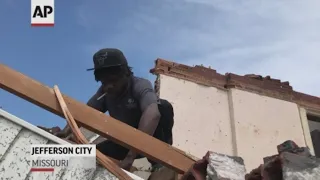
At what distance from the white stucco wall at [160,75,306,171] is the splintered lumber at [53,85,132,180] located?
5488 mm

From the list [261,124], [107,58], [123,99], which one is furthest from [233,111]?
[107,58]

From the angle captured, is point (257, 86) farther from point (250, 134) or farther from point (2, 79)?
point (2, 79)

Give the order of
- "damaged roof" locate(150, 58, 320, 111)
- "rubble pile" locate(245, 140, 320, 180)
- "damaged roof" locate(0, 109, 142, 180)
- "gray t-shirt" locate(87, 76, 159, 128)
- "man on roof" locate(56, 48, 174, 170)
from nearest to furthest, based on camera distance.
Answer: "rubble pile" locate(245, 140, 320, 180)
"damaged roof" locate(0, 109, 142, 180)
"man on roof" locate(56, 48, 174, 170)
"gray t-shirt" locate(87, 76, 159, 128)
"damaged roof" locate(150, 58, 320, 111)

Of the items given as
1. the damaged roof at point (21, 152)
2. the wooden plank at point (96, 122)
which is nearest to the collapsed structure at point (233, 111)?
the wooden plank at point (96, 122)

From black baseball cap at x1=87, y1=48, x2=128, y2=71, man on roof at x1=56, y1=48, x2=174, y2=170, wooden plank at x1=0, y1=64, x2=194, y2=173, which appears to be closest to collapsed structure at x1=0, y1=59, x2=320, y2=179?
man on roof at x1=56, y1=48, x2=174, y2=170

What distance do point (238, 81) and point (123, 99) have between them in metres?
5.66

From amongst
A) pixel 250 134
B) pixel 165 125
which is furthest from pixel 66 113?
pixel 250 134

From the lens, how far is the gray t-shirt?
3078 millimetres

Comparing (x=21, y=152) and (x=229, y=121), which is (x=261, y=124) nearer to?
(x=229, y=121)

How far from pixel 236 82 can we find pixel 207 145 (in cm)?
152

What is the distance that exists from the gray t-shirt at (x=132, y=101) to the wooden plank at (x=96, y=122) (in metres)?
0.90

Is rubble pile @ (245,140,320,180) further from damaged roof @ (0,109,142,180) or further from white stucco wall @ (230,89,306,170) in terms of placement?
white stucco wall @ (230,89,306,170)

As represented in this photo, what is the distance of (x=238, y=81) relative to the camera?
8.64 meters

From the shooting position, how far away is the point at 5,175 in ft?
5.88
